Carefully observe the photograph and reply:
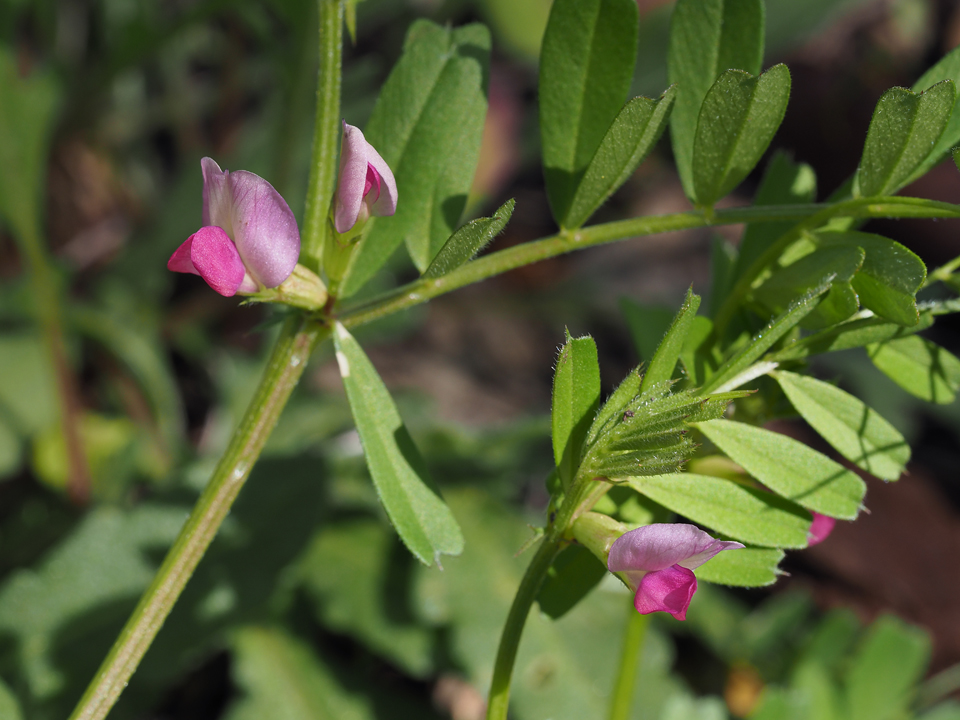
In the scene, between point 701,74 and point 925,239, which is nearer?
point 701,74

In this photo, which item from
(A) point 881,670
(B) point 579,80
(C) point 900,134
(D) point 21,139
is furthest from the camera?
(D) point 21,139

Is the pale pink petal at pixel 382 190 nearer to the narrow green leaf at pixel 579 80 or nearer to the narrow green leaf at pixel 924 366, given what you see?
the narrow green leaf at pixel 579 80

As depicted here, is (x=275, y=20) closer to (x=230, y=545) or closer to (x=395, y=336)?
(x=395, y=336)

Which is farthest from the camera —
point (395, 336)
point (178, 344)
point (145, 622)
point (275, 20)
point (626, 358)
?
point (275, 20)

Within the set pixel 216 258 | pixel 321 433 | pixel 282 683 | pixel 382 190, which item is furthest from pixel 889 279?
pixel 321 433

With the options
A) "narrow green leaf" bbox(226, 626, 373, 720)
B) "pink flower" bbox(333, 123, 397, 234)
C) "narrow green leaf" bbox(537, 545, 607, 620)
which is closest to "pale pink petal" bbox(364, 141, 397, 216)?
"pink flower" bbox(333, 123, 397, 234)

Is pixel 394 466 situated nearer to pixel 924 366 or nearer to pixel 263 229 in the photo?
pixel 263 229

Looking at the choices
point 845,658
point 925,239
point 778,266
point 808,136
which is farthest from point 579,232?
point 808,136
